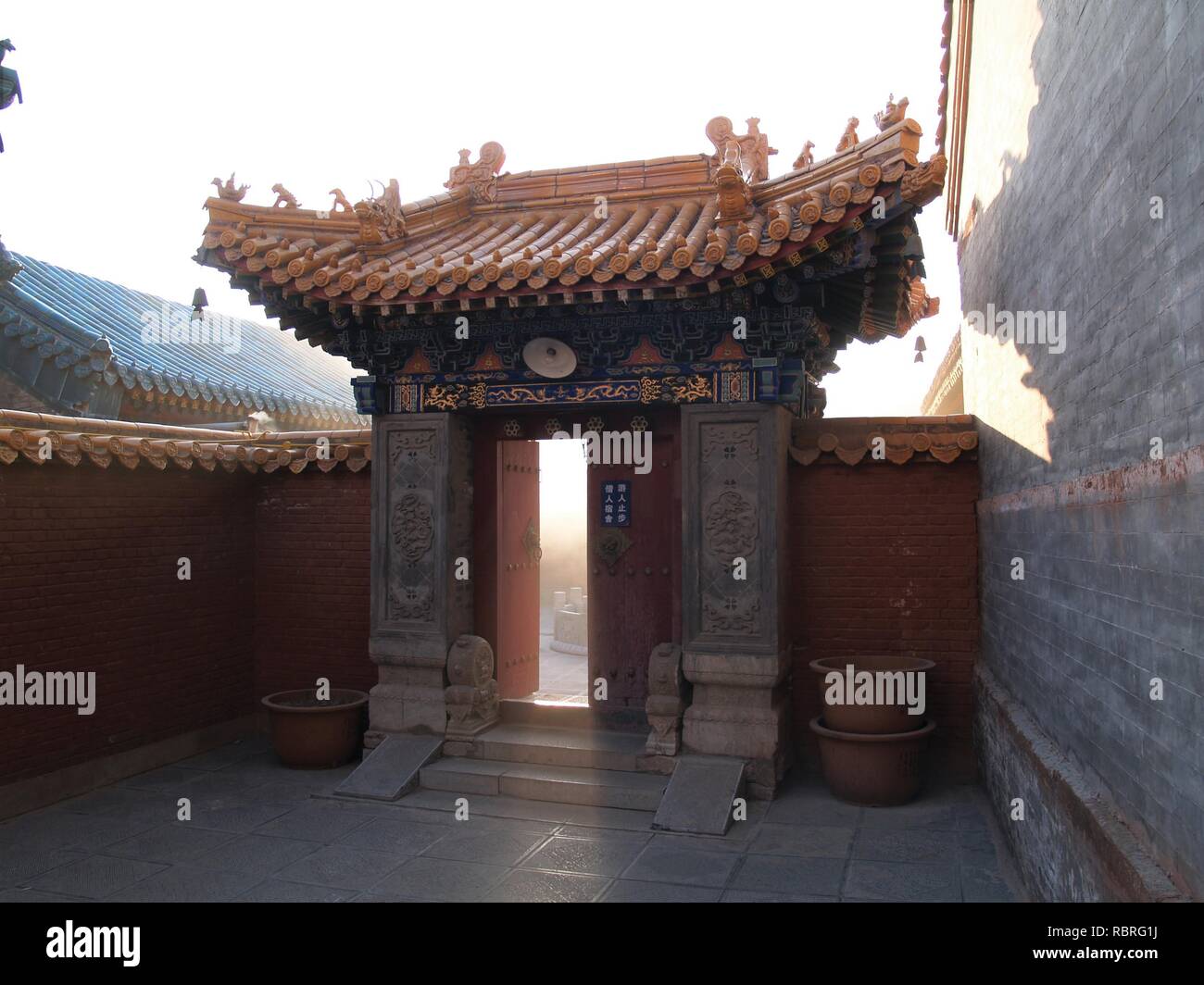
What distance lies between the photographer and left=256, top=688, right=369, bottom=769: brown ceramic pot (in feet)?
24.3

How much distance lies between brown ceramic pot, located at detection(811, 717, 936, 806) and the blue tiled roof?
8.84 metres

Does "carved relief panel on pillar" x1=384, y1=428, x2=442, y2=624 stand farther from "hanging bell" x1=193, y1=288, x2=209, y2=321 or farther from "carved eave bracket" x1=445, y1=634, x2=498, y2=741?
"hanging bell" x1=193, y1=288, x2=209, y2=321

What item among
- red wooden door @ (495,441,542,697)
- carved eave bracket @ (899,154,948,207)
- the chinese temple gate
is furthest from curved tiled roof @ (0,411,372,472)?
carved eave bracket @ (899,154,948,207)

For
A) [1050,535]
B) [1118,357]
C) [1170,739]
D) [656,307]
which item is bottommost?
[1170,739]

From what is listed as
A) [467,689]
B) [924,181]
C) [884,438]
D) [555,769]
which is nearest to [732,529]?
[884,438]

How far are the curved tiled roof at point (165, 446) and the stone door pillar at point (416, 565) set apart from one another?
79 centimetres

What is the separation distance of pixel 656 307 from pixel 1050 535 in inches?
127

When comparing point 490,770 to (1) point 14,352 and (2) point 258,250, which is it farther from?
(1) point 14,352

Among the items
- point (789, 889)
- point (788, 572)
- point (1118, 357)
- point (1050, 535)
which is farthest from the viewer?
point (788, 572)

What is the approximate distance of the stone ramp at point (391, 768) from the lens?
674cm

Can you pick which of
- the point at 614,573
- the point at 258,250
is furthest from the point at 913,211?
the point at 258,250

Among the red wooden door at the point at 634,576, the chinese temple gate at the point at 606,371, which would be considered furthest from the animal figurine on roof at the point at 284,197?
the red wooden door at the point at 634,576

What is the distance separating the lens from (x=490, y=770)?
6.91 metres

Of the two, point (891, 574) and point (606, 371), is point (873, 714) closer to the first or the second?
point (891, 574)
